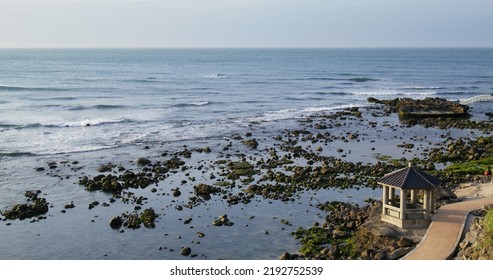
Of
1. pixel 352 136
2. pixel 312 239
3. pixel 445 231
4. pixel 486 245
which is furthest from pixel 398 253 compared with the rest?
pixel 352 136

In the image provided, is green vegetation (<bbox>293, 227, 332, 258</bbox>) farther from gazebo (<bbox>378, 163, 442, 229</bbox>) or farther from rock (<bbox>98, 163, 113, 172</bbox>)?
rock (<bbox>98, 163, 113, 172</bbox>)

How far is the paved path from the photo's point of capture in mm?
19156

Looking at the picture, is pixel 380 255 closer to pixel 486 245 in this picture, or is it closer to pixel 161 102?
pixel 486 245

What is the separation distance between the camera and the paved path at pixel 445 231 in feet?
62.8

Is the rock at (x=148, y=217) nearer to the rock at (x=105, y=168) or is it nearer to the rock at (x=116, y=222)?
the rock at (x=116, y=222)

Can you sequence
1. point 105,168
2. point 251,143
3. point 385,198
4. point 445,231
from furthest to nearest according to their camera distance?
point 251,143, point 105,168, point 385,198, point 445,231

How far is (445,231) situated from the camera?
68.2 feet

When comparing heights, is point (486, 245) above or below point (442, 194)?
above

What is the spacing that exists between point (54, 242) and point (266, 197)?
1119cm

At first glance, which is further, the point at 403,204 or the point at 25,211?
the point at 25,211

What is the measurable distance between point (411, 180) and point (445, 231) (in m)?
2.46

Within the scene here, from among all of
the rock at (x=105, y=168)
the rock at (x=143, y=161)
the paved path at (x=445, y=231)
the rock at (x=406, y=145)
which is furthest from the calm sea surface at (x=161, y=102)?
the paved path at (x=445, y=231)

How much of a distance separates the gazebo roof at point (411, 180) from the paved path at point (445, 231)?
1.41m

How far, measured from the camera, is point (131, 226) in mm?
25453
